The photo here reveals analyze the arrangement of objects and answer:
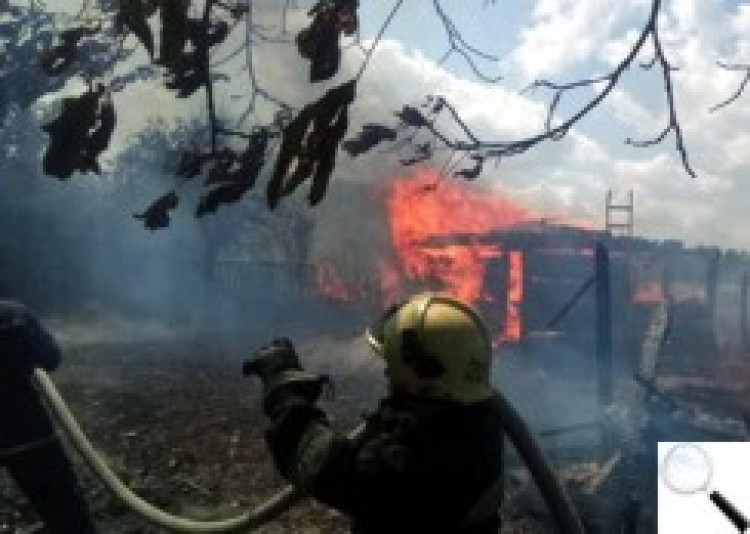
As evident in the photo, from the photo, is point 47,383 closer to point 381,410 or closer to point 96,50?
point 381,410

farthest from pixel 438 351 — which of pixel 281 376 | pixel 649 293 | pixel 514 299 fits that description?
pixel 649 293

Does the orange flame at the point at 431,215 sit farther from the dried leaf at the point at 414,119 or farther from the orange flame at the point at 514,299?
the dried leaf at the point at 414,119

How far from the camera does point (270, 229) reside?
190 feet

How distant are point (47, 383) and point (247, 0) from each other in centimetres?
563

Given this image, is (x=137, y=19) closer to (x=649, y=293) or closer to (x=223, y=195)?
(x=223, y=195)

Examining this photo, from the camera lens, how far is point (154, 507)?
643 centimetres

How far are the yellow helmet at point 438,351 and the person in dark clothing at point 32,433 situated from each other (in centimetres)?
421

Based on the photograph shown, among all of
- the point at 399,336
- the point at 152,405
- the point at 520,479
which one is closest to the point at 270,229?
the point at 152,405

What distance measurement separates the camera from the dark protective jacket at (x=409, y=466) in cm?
344

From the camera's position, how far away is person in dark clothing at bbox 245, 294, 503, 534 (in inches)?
136

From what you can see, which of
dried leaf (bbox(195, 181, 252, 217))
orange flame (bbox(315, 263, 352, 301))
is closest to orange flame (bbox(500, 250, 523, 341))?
orange flame (bbox(315, 263, 352, 301))

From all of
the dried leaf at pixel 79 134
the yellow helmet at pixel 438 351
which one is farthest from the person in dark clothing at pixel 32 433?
the dried leaf at pixel 79 134

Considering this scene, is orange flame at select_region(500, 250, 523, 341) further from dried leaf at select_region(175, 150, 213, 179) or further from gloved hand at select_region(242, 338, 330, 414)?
dried leaf at select_region(175, 150, 213, 179)

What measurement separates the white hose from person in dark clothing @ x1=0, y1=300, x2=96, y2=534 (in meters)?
0.15
